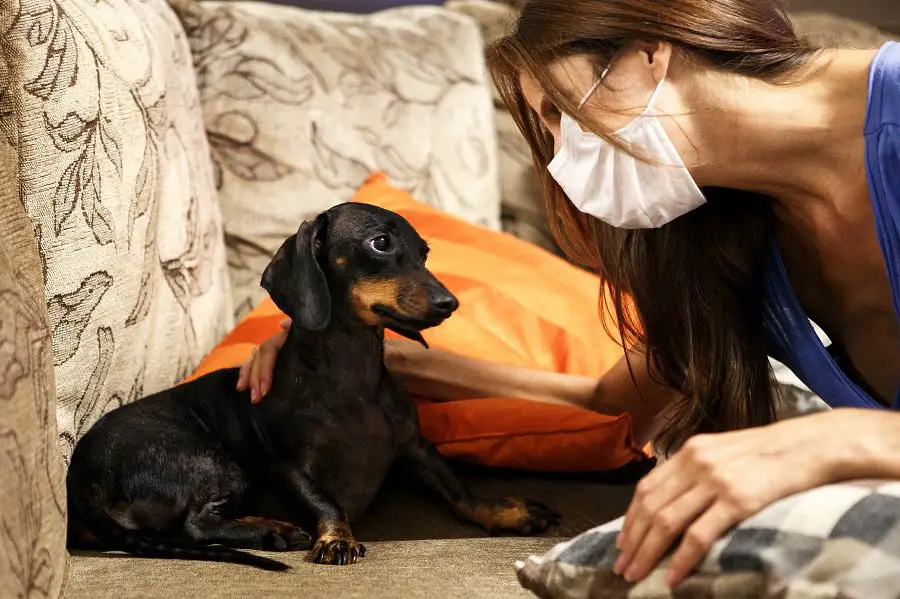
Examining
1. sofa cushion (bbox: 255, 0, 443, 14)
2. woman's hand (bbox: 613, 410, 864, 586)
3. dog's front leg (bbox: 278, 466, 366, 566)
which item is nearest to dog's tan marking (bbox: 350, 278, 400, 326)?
dog's front leg (bbox: 278, 466, 366, 566)

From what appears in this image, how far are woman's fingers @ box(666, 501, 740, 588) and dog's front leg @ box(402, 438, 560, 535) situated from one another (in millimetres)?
571

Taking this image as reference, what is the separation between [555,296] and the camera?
2.00 m

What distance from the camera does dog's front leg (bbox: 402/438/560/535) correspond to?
1.39 m

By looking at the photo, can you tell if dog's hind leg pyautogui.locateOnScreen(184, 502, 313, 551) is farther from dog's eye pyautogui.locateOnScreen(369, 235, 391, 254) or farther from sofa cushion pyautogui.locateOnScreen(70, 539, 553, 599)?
dog's eye pyautogui.locateOnScreen(369, 235, 391, 254)

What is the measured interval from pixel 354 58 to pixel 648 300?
1243 millimetres

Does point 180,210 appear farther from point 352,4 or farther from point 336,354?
point 352,4

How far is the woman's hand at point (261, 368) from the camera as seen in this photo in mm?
1478

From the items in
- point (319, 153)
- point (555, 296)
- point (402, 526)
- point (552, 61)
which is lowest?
point (402, 526)

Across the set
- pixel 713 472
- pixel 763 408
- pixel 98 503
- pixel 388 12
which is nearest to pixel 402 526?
pixel 98 503

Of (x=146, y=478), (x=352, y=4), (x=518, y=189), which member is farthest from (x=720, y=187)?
(x=352, y=4)

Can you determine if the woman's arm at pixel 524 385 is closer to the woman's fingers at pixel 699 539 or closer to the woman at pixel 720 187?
the woman at pixel 720 187

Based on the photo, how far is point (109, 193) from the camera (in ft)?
4.89

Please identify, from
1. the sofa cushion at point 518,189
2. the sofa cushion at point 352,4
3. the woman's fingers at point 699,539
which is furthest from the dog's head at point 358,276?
the sofa cushion at point 352,4

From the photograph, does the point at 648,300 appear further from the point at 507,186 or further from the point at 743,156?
the point at 507,186
